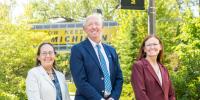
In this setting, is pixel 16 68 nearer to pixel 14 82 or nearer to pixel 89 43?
pixel 14 82

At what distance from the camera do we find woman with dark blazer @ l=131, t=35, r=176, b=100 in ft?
17.1

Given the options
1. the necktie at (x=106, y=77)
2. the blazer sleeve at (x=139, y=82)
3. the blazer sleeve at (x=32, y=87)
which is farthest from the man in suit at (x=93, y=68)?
the blazer sleeve at (x=32, y=87)

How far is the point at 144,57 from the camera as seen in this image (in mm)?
5457

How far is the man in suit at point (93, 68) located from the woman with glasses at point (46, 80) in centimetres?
20

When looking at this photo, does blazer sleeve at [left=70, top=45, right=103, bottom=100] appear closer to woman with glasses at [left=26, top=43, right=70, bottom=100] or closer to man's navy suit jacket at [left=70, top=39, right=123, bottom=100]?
man's navy suit jacket at [left=70, top=39, right=123, bottom=100]

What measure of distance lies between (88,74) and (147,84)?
0.68 m

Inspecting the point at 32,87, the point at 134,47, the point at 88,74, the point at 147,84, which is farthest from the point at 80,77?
the point at 134,47

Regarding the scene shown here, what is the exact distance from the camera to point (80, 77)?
5.02 metres

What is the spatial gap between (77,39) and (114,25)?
4379 millimetres

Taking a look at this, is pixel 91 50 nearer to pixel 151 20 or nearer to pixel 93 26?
pixel 93 26

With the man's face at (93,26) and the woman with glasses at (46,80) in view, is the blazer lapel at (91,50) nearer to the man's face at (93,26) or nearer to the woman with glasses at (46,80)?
the man's face at (93,26)

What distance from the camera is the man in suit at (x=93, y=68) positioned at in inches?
198

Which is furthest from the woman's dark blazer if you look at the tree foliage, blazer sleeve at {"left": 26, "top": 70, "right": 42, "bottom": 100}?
the tree foliage

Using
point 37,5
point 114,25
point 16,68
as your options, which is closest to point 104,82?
point 16,68
